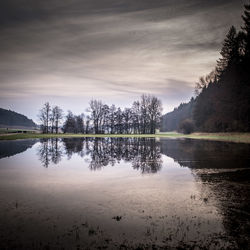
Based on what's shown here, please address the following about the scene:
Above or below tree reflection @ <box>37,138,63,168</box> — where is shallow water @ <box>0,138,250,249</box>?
below

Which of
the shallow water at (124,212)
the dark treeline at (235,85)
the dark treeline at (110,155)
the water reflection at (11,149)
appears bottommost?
the shallow water at (124,212)

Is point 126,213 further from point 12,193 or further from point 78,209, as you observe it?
point 12,193

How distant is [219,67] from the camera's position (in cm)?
7075

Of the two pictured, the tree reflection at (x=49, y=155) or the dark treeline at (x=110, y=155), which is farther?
the tree reflection at (x=49, y=155)

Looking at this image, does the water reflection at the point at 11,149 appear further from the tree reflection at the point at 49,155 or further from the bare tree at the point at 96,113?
the bare tree at the point at 96,113

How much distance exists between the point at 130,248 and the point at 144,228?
42.3 inches

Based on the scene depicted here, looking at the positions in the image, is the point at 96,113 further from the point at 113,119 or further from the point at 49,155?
the point at 49,155

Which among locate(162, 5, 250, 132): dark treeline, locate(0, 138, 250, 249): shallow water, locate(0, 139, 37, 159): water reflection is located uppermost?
locate(162, 5, 250, 132): dark treeline

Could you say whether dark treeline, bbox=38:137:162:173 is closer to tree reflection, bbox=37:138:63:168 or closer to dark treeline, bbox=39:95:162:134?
tree reflection, bbox=37:138:63:168

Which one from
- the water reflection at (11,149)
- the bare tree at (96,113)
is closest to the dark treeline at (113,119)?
the bare tree at (96,113)

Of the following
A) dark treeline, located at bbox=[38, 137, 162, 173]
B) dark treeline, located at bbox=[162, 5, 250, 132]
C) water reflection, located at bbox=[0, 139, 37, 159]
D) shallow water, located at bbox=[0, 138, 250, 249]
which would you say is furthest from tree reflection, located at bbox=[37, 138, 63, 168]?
dark treeline, located at bbox=[162, 5, 250, 132]

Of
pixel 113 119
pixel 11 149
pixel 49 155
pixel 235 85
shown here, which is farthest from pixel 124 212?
pixel 113 119

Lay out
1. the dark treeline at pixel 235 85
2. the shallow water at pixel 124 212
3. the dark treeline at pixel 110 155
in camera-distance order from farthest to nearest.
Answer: the dark treeline at pixel 235 85
the dark treeline at pixel 110 155
the shallow water at pixel 124 212

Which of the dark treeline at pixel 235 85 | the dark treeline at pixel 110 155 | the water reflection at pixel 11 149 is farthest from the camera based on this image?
the dark treeline at pixel 235 85
